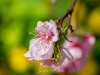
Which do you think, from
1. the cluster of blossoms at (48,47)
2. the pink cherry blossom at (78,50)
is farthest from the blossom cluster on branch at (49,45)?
the pink cherry blossom at (78,50)

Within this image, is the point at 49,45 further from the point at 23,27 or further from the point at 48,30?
the point at 23,27

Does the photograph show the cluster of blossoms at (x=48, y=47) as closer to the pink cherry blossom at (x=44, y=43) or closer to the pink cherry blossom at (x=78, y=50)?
the pink cherry blossom at (x=44, y=43)

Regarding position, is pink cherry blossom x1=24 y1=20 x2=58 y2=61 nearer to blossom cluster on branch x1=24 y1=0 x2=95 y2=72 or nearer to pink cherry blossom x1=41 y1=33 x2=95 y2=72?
blossom cluster on branch x1=24 y1=0 x2=95 y2=72

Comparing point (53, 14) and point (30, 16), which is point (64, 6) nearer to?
point (53, 14)

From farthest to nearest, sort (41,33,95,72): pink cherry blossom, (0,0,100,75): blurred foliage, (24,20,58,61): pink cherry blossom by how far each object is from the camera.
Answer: (0,0,100,75): blurred foliage < (41,33,95,72): pink cherry blossom < (24,20,58,61): pink cherry blossom

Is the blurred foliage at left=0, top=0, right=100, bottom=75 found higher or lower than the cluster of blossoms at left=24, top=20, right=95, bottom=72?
higher

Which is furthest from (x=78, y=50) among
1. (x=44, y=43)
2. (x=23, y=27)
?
(x=23, y=27)

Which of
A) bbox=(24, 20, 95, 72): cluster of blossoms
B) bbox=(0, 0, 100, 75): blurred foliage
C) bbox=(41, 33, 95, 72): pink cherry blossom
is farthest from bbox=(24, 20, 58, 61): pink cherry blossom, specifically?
bbox=(0, 0, 100, 75): blurred foliage
